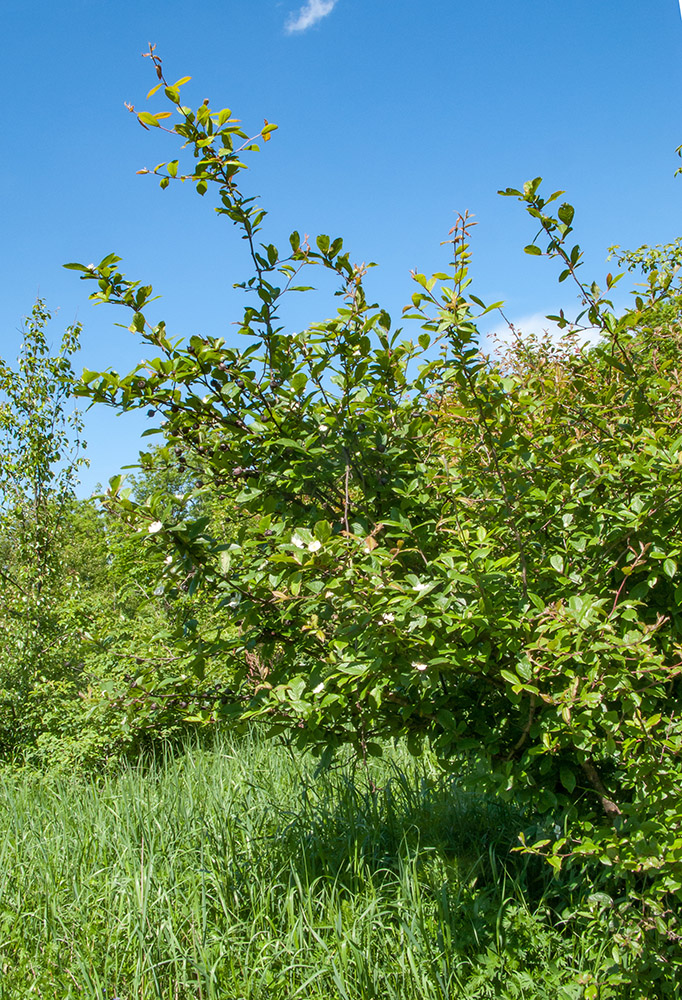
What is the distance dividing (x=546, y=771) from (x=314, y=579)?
105cm

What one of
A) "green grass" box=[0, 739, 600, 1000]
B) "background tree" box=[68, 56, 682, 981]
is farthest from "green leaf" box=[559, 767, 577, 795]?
"green grass" box=[0, 739, 600, 1000]

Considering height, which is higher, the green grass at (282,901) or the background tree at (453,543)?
the background tree at (453,543)

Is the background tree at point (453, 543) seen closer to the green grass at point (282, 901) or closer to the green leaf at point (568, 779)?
the green leaf at point (568, 779)

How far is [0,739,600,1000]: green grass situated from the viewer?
8.59 ft

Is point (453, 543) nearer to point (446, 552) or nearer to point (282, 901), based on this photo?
point (446, 552)

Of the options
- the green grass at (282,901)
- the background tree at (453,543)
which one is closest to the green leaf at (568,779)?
the background tree at (453,543)

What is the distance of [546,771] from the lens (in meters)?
2.55

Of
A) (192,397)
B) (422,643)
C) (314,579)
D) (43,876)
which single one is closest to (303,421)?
(192,397)

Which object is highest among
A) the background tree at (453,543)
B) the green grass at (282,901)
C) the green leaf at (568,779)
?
the background tree at (453,543)

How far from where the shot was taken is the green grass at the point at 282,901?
262cm

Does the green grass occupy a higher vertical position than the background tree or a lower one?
lower

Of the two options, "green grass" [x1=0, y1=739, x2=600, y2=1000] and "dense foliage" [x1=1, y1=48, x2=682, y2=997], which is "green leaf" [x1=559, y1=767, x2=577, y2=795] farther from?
"green grass" [x1=0, y1=739, x2=600, y2=1000]

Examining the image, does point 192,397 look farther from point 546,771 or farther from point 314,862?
point 314,862

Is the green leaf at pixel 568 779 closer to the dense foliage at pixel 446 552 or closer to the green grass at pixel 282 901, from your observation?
the dense foliage at pixel 446 552
